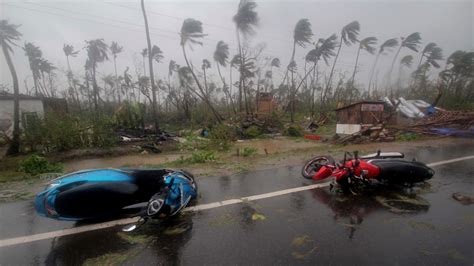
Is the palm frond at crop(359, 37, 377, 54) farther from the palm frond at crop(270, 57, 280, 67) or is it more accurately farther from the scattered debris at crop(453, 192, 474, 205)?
the scattered debris at crop(453, 192, 474, 205)

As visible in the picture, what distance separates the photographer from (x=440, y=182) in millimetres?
5477

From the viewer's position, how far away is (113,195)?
12.6 feet

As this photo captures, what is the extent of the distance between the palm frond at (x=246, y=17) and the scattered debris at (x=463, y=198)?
20.5 m

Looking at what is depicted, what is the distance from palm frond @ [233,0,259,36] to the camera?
21.8 m

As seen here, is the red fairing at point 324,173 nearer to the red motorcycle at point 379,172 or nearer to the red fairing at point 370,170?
the red motorcycle at point 379,172

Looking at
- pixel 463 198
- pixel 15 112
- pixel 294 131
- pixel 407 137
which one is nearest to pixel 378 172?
pixel 463 198

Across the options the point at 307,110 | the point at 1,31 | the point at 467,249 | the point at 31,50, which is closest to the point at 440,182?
the point at 467,249

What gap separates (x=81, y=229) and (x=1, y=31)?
14.5 metres

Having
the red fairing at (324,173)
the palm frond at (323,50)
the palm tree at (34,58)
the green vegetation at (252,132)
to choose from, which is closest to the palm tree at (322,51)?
the palm frond at (323,50)

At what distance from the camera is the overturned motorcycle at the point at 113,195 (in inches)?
140

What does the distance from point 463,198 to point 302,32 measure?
23.7 m

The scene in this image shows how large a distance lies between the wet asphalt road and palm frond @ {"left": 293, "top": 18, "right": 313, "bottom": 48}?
2320cm

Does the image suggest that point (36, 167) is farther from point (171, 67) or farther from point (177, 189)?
point (171, 67)

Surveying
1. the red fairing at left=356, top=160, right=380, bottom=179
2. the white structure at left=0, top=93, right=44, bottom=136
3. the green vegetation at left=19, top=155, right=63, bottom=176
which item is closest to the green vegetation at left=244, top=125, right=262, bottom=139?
the green vegetation at left=19, top=155, right=63, bottom=176
